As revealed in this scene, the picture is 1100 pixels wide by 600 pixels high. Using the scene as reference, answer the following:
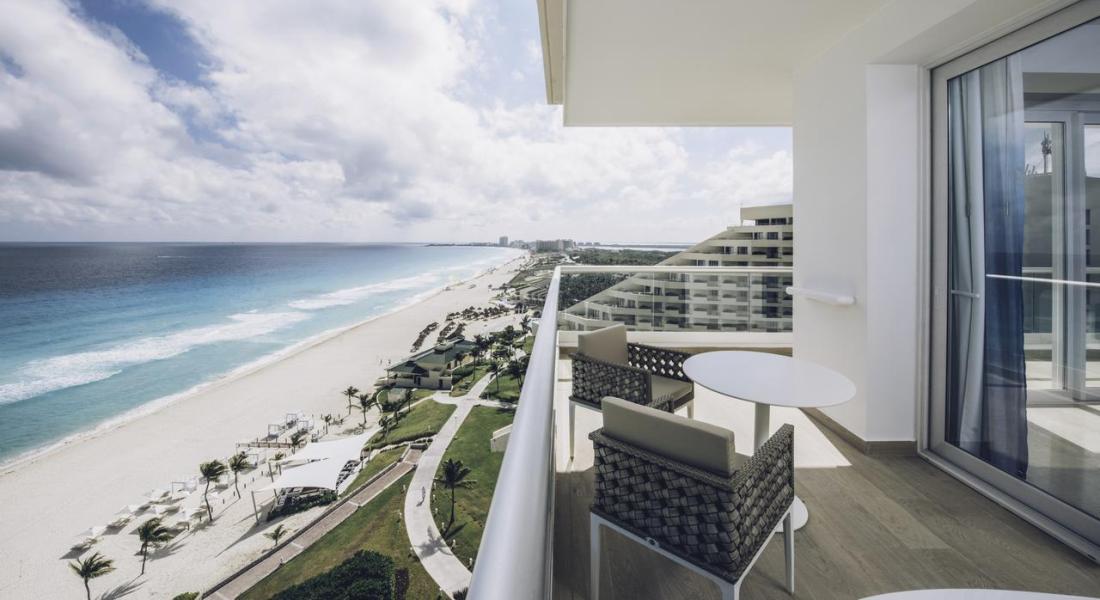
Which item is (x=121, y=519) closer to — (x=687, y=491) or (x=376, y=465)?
(x=376, y=465)

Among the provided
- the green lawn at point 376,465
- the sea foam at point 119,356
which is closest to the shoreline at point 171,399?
the sea foam at point 119,356

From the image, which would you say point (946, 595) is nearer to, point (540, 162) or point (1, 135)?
point (540, 162)

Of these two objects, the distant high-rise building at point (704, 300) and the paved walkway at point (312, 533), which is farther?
the paved walkway at point (312, 533)

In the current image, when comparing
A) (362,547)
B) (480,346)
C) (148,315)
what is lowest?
(362,547)

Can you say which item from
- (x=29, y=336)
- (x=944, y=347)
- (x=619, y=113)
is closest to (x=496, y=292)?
(x=29, y=336)

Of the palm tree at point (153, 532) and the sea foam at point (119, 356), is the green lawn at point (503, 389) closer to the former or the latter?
the palm tree at point (153, 532)

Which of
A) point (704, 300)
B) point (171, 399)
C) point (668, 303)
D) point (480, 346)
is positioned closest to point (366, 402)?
point (480, 346)
